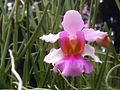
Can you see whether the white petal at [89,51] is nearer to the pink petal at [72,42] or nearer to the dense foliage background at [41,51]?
the pink petal at [72,42]

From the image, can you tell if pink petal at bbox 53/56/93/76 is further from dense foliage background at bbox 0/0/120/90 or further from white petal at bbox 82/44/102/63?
dense foliage background at bbox 0/0/120/90

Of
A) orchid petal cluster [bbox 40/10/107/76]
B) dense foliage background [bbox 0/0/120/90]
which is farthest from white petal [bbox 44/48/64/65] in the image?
dense foliage background [bbox 0/0/120/90]

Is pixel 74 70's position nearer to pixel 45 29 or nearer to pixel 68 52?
pixel 68 52

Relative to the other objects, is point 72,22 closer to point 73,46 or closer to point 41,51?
point 73,46

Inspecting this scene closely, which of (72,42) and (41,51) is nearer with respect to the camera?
(72,42)

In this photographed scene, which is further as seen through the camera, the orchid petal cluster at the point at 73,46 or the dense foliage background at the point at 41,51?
the dense foliage background at the point at 41,51

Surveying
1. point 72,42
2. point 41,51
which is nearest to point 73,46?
point 72,42

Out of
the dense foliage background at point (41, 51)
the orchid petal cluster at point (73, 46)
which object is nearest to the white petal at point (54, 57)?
the orchid petal cluster at point (73, 46)

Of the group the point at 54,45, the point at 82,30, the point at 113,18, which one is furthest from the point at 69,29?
the point at 113,18
